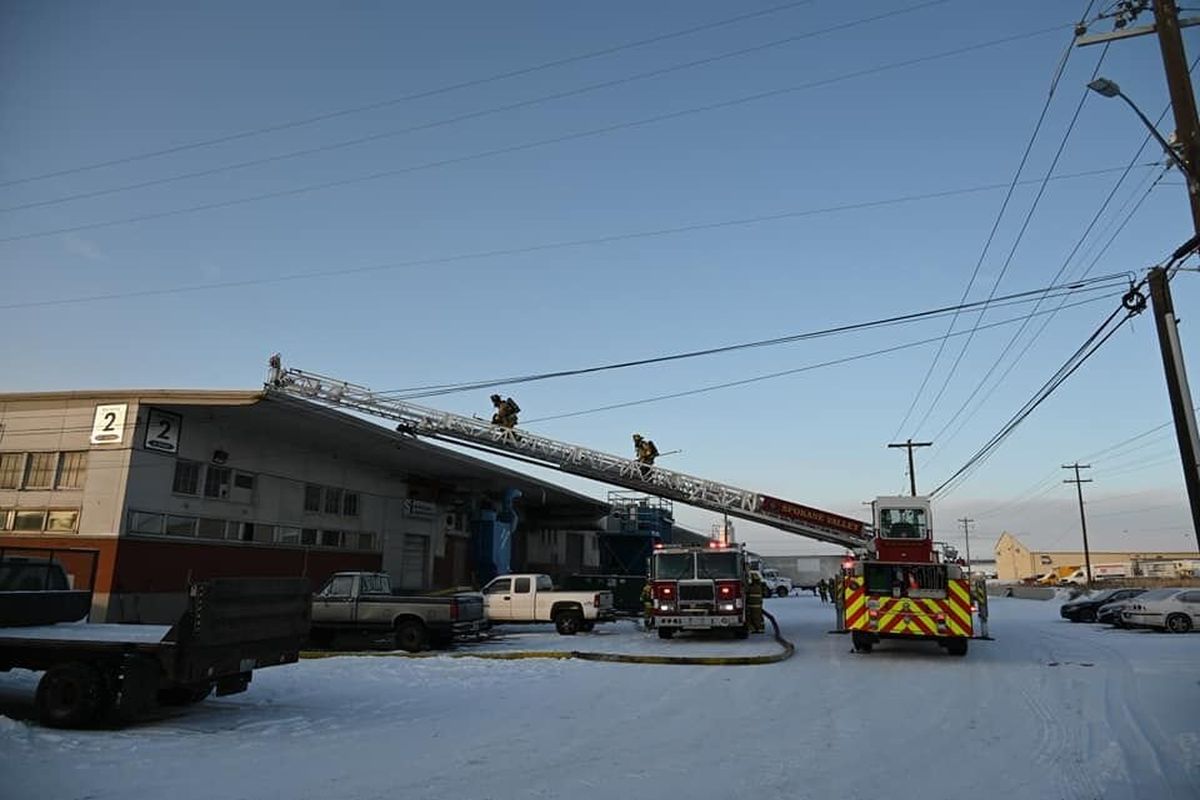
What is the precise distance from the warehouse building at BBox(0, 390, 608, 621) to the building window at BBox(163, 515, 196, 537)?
0.04 m

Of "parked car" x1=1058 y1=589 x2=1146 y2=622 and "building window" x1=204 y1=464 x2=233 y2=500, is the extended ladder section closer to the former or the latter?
"building window" x1=204 y1=464 x2=233 y2=500

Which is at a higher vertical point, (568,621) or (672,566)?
(672,566)

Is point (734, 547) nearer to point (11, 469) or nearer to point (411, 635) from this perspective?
point (411, 635)

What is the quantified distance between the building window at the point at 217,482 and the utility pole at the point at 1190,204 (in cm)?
2482

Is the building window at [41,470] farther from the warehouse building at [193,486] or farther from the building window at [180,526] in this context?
the building window at [180,526]

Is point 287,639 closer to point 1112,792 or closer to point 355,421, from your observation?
point 1112,792

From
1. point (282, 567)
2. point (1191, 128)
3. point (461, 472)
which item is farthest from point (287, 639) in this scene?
point (461, 472)

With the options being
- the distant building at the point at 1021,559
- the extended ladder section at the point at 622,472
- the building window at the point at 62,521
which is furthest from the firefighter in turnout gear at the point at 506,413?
the distant building at the point at 1021,559

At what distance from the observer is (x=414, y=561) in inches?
1425

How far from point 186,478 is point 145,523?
6.66 feet

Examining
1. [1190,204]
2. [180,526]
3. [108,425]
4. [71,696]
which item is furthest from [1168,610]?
[108,425]

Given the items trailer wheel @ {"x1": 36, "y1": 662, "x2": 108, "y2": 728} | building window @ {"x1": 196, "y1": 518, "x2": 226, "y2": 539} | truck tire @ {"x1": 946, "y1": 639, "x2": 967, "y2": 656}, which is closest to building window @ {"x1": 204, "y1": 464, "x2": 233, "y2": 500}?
building window @ {"x1": 196, "y1": 518, "x2": 226, "y2": 539}

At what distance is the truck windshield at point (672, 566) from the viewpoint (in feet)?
67.9

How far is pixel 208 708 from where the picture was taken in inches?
400
